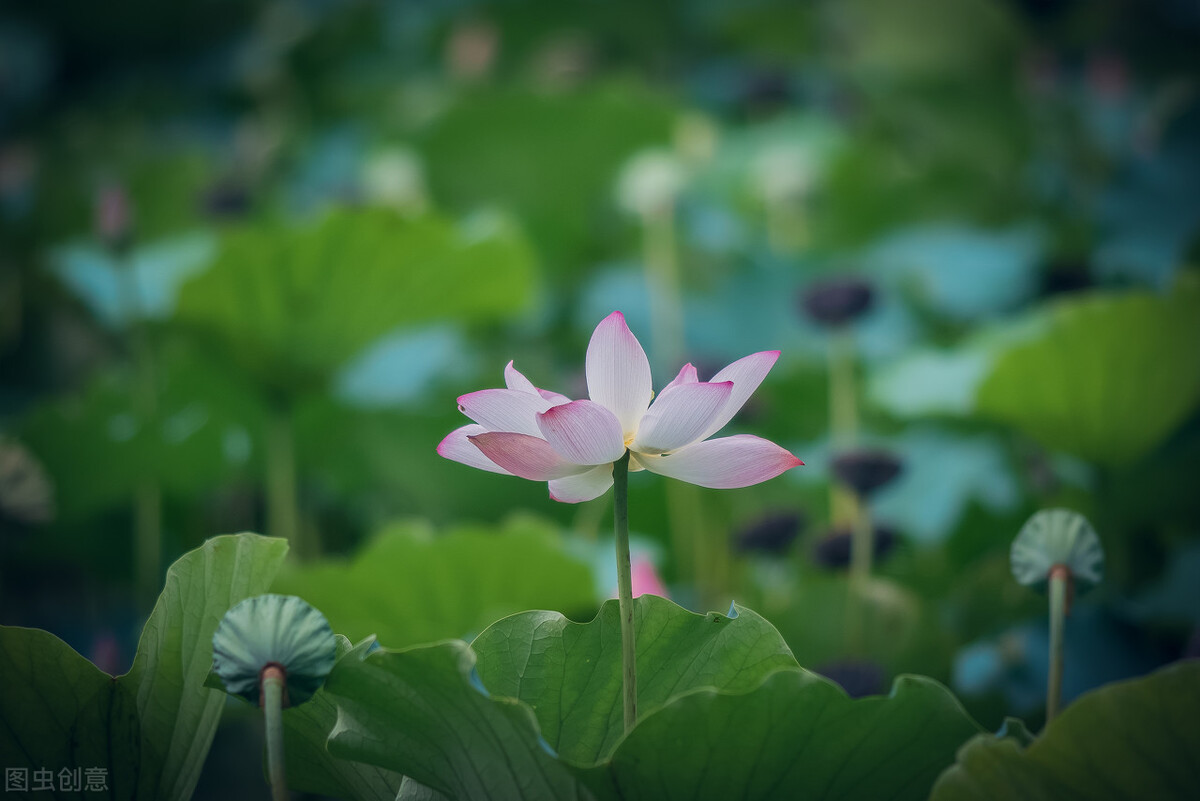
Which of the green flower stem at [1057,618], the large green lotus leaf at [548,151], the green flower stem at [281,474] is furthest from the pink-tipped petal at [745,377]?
the large green lotus leaf at [548,151]

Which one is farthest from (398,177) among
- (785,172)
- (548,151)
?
(785,172)

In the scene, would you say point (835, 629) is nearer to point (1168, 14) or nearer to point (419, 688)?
point (419, 688)

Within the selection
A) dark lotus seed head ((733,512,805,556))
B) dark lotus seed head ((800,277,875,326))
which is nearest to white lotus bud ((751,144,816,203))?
dark lotus seed head ((800,277,875,326))

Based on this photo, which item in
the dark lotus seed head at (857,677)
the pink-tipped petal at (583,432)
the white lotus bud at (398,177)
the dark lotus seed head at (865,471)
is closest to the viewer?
the pink-tipped petal at (583,432)

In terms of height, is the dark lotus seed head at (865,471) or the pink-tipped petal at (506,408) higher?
the pink-tipped petal at (506,408)

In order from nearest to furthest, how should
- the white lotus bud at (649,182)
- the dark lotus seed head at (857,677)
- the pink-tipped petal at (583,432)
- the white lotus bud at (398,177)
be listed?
the pink-tipped petal at (583,432) → the dark lotus seed head at (857,677) → the white lotus bud at (649,182) → the white lotus bud at (398,177)

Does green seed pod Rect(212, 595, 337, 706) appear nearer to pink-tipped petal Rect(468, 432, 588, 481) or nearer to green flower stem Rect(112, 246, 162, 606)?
pink-tipped petal Rect(468, 432, 588, 481)

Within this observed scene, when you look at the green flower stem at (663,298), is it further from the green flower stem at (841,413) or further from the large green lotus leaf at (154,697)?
the large green lotus leaf at (154,697)
